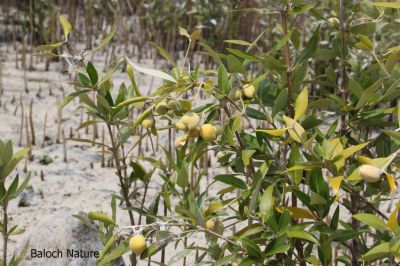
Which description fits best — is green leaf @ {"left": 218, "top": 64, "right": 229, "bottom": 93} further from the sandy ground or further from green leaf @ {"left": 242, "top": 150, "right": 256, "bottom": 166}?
the sandy ground

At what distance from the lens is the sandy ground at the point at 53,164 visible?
2.89 m

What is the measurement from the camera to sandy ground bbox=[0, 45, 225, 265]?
9.50 ft

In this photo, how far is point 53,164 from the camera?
340 centimetres

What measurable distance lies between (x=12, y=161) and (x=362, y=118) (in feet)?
2.69

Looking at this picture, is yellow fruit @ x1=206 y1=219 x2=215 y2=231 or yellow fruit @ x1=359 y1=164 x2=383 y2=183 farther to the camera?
yellow fruit @ x1=206 y1=219 x2=215 y2=231

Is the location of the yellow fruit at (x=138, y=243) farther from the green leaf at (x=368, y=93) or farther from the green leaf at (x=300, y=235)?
the green leaf at (x=368, y=93)

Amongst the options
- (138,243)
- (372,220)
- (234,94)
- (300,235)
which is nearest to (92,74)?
(234,94)

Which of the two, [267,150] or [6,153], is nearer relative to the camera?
[267,150]

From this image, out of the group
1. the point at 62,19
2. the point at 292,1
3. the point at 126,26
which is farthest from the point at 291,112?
the point at 126,26

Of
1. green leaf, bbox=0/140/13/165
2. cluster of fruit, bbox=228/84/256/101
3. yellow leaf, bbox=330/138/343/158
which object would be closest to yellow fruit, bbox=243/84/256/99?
cluster of fruit, bbox=228/84/256/101

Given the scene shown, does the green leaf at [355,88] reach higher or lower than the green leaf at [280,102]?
higher

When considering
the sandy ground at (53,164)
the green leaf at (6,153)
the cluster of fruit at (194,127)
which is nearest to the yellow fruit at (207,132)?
the cluster of fruit at (194,127)

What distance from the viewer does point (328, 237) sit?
1.40m

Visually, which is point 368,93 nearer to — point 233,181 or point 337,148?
point 337,148
